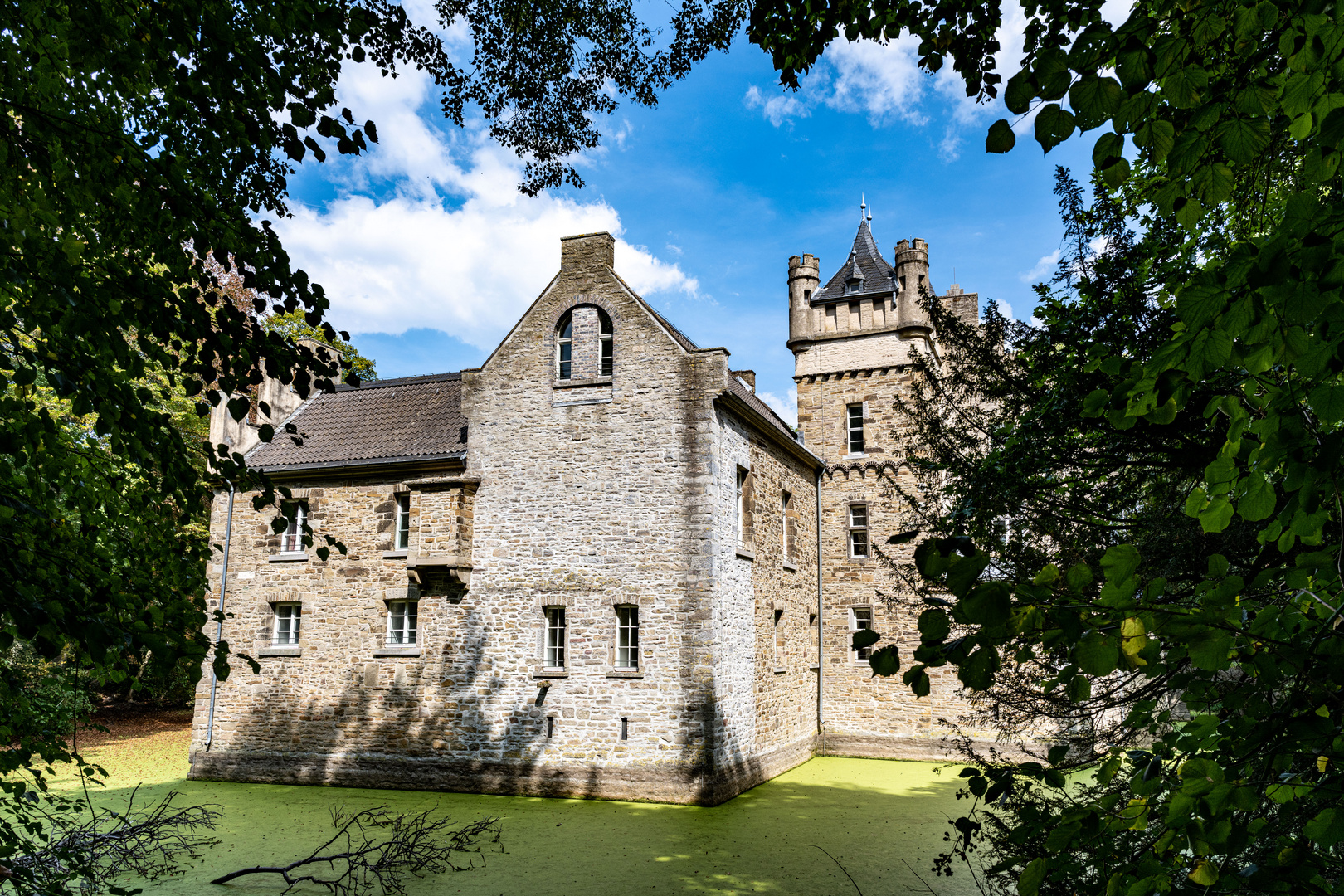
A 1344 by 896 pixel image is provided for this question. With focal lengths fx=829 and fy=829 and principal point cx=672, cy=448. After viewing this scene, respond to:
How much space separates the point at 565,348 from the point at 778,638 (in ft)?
25.8

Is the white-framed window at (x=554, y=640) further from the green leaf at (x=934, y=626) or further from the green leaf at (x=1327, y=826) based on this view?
the green leaf at (x=1327, y=826)

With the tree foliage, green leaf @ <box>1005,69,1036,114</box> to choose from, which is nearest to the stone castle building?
the tree foliage

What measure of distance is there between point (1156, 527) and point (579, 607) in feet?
34.4

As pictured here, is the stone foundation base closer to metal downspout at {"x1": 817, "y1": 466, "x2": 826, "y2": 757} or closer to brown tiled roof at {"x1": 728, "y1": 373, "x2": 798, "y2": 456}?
metal downspout at {"x1": 817, "y1": 466, "x2": 826, "y2": 757}

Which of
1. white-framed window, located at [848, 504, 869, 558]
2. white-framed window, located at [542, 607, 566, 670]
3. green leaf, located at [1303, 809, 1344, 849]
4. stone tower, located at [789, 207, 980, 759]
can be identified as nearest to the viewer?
green leaf, located at [1303, 809, 1344, 849]

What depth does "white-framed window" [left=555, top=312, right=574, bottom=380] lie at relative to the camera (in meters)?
16.3

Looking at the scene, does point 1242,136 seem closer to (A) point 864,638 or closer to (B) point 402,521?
(A) point 864,638

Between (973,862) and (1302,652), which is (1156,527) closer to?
(1302,652)

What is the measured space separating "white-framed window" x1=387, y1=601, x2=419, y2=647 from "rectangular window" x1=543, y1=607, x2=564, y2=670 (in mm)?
2793

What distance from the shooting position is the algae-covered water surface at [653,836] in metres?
9.48

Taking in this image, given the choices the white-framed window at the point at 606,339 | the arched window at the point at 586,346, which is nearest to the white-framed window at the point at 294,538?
the arched window at the point at 586,346

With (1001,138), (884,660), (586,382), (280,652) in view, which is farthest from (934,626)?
(280,652)

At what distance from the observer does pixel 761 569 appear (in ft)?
57.4

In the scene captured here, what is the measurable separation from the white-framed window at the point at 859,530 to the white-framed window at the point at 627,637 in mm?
7790
